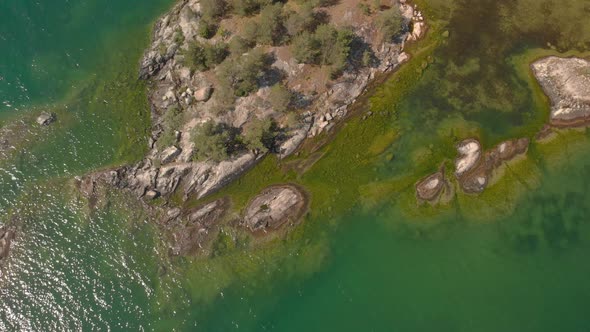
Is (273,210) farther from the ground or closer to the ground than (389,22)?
closer to the ground

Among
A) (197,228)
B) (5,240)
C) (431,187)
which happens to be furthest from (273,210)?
(5,240)

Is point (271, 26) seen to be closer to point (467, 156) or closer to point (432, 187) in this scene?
point (432, 187)

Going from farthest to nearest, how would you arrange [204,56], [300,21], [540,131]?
[540,131] → [204,56] → [300,21]

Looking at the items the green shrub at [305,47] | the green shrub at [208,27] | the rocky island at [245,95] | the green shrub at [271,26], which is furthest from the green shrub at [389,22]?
the green shrub at [208,27]

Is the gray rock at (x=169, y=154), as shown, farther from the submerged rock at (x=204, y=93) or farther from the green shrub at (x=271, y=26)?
the green shrub at (x=271, y=26)

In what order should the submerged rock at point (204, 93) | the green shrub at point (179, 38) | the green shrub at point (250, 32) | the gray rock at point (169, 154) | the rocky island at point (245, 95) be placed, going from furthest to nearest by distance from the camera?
the green shrub at point (179, 38)
the submerged rock at point (204, 93)
the green shrub at point (250, 32)
the gray rock at point (169, 154)
the rocky island at point (245, 95)

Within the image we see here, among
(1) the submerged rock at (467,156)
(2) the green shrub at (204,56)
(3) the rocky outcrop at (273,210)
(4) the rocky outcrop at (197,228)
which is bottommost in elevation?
(1) the submerged rock at (467,156)

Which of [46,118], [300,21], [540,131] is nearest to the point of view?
[300,21]
